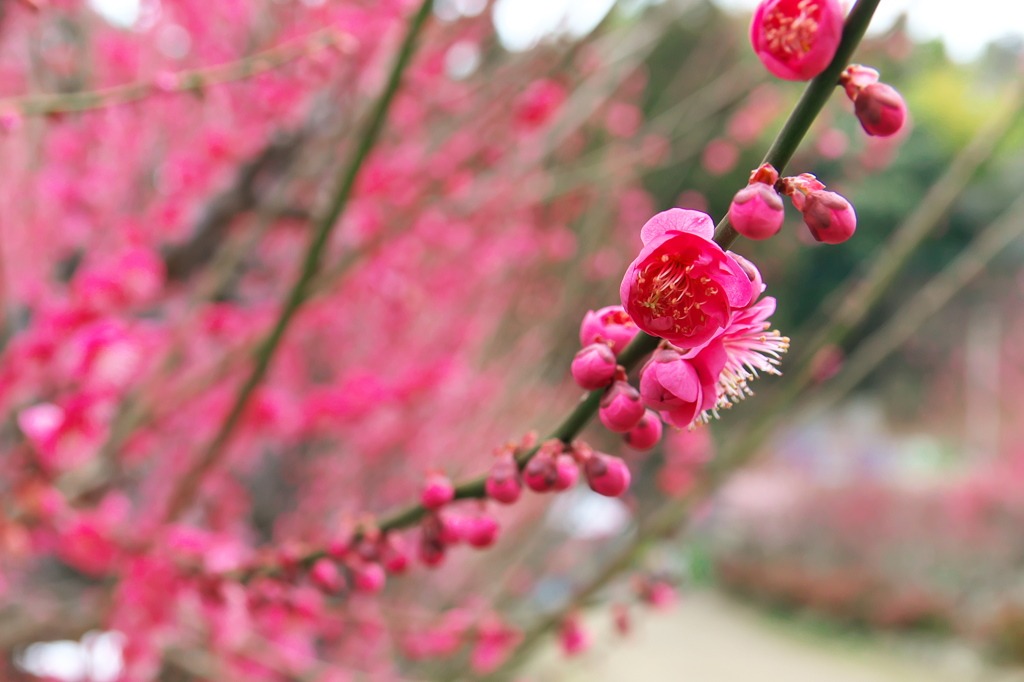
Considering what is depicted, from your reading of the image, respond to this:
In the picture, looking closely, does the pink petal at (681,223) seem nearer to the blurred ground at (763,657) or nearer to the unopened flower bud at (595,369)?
the unopened flower bud at (595,369)

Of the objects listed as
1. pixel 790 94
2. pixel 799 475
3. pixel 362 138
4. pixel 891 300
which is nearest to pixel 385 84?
pixel 362 138

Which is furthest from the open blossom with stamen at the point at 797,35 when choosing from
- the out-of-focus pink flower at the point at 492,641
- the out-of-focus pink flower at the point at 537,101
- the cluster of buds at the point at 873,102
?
the out-of-focus pink flower at the point at 537,101

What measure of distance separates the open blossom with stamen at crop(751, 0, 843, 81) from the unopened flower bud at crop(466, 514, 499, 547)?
0.41 m

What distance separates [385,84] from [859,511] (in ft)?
33.2

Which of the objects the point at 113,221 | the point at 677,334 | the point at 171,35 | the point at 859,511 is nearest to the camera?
the point at 677,334

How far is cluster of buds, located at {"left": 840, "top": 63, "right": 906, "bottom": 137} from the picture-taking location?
0.38 meters

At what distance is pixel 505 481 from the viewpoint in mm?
472

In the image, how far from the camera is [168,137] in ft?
9.02

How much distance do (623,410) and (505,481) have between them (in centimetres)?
12

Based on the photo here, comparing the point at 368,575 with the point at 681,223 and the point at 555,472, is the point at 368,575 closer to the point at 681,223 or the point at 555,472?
the point at 555,472

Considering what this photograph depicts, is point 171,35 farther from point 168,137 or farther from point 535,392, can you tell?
point 535,392

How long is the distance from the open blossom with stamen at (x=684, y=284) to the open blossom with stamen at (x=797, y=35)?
98 millimetres

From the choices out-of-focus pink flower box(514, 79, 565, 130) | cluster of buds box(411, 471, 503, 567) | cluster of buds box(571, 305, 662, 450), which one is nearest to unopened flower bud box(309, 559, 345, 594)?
cluster of buds box(411, 471, 503, 567)

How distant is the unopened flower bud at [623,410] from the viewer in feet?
1.29
